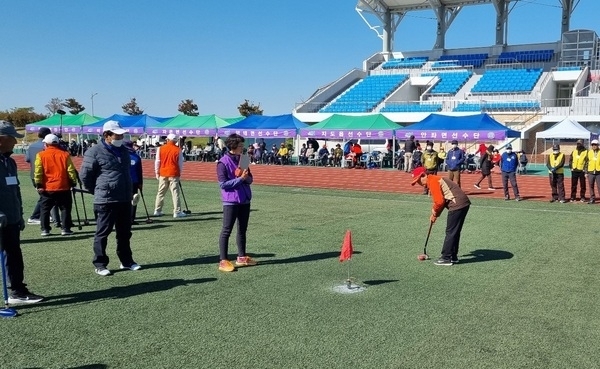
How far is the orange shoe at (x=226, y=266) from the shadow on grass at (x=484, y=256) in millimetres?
3352

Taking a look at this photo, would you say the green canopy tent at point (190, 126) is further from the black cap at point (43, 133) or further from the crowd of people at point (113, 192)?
the black cap at point (43, 133)

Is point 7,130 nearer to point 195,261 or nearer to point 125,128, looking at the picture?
point 195,261

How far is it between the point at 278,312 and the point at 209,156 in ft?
105

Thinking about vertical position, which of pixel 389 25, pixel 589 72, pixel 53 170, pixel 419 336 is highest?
pixel 389 25

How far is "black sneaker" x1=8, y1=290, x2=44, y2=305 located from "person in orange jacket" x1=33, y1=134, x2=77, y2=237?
405cm

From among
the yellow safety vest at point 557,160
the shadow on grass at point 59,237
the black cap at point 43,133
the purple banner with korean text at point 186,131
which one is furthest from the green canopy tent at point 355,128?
the shadow on grass at point 59,237

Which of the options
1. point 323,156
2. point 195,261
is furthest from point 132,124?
point 195,261

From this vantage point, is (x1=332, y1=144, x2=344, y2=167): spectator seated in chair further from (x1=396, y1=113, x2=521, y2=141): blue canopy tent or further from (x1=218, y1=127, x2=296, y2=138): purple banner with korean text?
(x1=396, y1=113, x2=521, y2=141): blue canopy tent

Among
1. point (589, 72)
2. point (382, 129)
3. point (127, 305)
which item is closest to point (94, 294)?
point (127, 305)

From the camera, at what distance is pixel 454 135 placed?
26141mm

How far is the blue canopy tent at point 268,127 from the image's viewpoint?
31781 mm

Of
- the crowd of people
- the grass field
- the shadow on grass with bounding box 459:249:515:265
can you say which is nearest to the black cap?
the crowd of people

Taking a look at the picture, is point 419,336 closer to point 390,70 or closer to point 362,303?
point 362,303

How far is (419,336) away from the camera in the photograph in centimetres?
477
